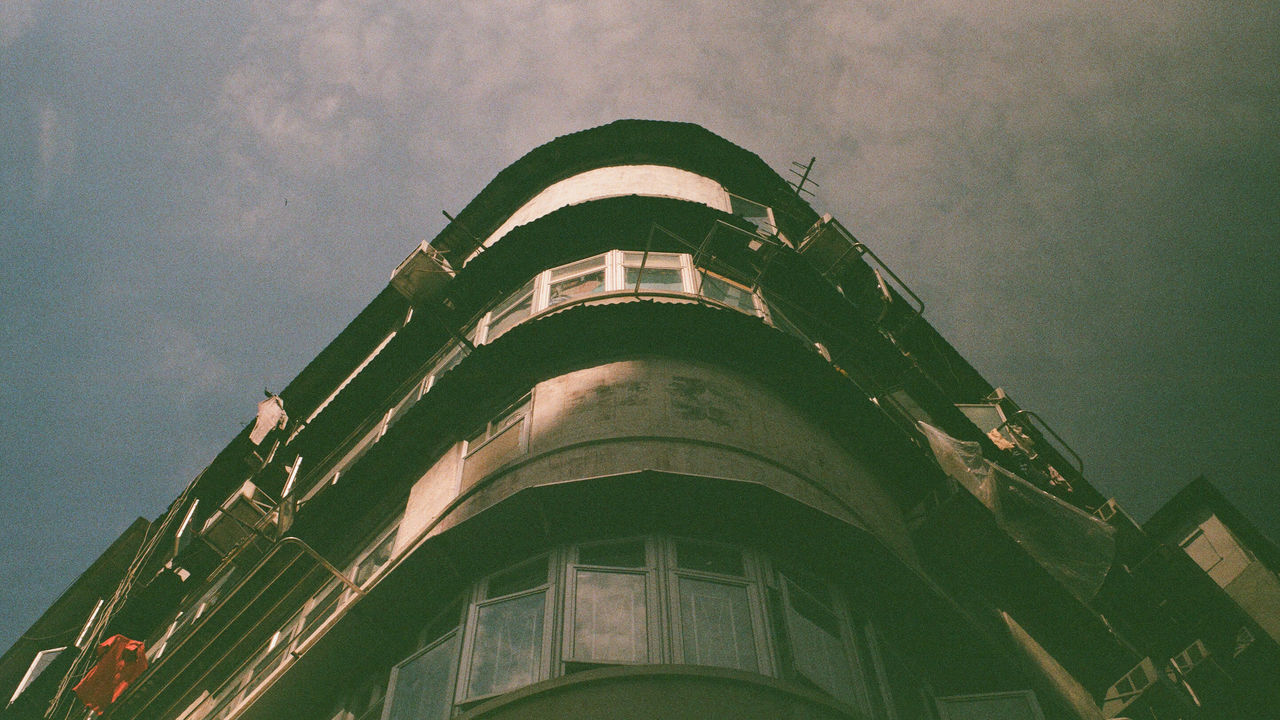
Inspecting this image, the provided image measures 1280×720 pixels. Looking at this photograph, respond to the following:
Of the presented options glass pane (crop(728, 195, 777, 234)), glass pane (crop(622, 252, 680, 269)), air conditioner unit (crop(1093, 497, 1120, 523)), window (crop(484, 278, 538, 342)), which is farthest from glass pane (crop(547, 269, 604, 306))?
air conditioner unit (crop(1093, 497, 1120, 523))

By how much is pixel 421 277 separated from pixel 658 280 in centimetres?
588

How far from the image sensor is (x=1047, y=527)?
13492 mm

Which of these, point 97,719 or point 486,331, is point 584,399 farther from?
point 97,719

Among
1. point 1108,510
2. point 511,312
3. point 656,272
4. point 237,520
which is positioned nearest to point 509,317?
point 511,312

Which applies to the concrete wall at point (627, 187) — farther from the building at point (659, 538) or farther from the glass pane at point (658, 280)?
the glass pane at point (658, 280)

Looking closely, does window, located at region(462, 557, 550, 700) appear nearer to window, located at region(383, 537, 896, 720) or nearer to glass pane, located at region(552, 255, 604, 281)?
window, located at region(383, 537, 896, 720)

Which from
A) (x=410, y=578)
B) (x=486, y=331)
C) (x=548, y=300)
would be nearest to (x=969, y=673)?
(x=410, y=578)

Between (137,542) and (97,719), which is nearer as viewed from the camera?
(97,719)

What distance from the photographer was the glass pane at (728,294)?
14.7 meters

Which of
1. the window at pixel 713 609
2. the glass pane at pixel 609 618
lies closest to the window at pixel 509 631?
the glass pane at pixel 609 618

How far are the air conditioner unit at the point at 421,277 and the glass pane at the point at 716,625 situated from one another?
10987 millimetres

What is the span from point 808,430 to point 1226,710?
962 cm

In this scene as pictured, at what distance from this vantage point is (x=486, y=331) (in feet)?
52.8

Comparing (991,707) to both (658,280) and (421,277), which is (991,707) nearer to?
(658,280)
